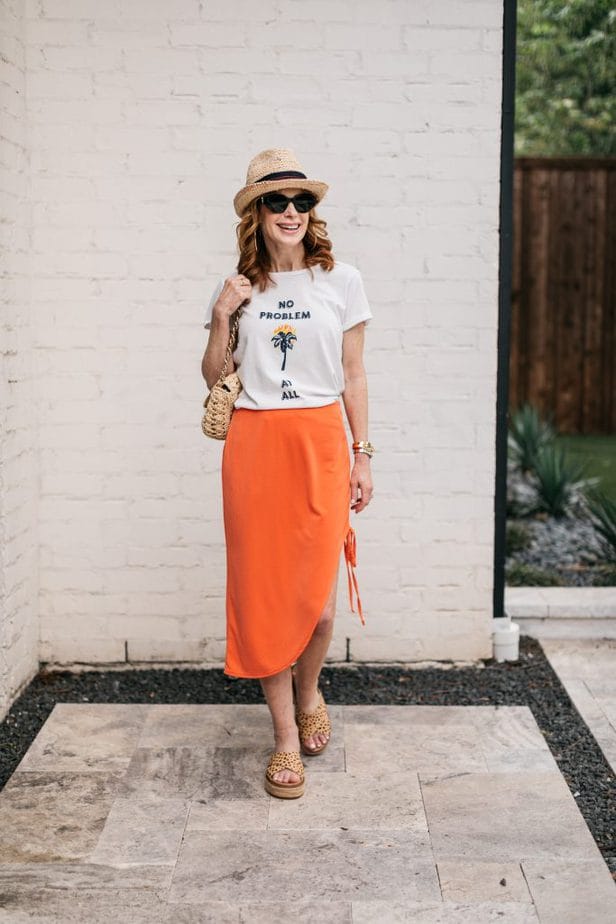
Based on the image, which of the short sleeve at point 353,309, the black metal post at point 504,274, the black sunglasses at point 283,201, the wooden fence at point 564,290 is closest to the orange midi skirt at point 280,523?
the short sleeve at point 353,309

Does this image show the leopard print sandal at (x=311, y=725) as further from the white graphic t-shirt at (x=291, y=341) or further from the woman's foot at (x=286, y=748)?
the white graphic t-shirt at (x=291, y=341)

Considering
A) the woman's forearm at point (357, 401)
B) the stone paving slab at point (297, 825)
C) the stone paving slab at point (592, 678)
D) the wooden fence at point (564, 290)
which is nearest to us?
the stone paving slab at point (297, 825)

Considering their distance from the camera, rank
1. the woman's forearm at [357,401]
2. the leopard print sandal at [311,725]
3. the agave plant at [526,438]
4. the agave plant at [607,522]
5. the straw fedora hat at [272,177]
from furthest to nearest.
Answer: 1. the agave plant at [526,438]
2. the agave plant at [607,522]
3. the leopard print sandal at [311,725]
4. the woman's forearm at [357,401]
5. the straw fedora hat at [272,177]

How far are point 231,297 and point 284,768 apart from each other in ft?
4.40

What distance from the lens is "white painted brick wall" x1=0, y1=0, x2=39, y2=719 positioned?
3.70 meters

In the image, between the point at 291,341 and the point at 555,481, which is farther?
the point at 555,481

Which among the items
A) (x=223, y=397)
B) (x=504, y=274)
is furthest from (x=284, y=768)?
(x=504, y=274)

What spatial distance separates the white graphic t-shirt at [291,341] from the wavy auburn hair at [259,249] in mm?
24

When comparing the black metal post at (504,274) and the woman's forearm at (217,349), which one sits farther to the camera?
the black metal post at (504,274)

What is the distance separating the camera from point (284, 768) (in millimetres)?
3189

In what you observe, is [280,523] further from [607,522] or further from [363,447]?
[607,522]

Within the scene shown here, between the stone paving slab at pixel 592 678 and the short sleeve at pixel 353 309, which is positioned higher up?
the short sleeve at pixel 353 309

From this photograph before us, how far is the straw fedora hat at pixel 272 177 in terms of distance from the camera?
3.02 meters

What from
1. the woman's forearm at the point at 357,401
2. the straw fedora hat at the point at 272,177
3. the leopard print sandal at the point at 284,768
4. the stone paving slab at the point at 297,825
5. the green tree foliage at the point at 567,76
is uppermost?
the green tree foliage at the point at 567,76
